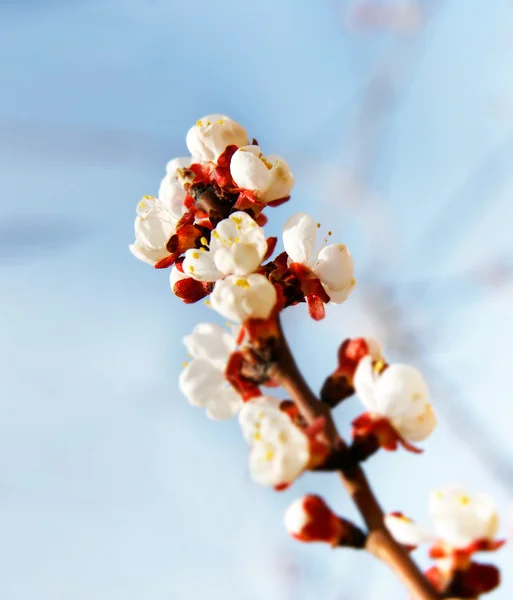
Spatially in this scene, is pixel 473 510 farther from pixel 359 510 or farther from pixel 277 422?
pixel 277 422

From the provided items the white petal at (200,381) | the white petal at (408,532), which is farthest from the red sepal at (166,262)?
the white petal at (408,532)

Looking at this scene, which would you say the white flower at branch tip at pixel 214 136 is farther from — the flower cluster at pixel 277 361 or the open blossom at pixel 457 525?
the open blossom at pixel 457 525

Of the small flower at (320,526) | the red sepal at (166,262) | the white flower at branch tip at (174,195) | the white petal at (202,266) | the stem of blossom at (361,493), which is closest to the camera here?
the stem of blossom at (361,493)

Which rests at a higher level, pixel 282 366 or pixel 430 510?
pixel 282 366

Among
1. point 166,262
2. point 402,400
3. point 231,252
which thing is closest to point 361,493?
point 402,400

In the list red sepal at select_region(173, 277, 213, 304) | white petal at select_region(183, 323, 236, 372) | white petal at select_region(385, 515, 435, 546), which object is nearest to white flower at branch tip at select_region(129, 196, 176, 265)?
red sepal at select_region(173, 277, 213, 304)

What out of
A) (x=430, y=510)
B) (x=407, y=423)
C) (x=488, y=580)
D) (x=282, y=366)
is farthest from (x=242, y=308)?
(x=488, y=580)

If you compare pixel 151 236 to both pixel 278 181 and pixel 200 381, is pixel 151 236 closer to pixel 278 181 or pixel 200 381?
pixel 278 181
